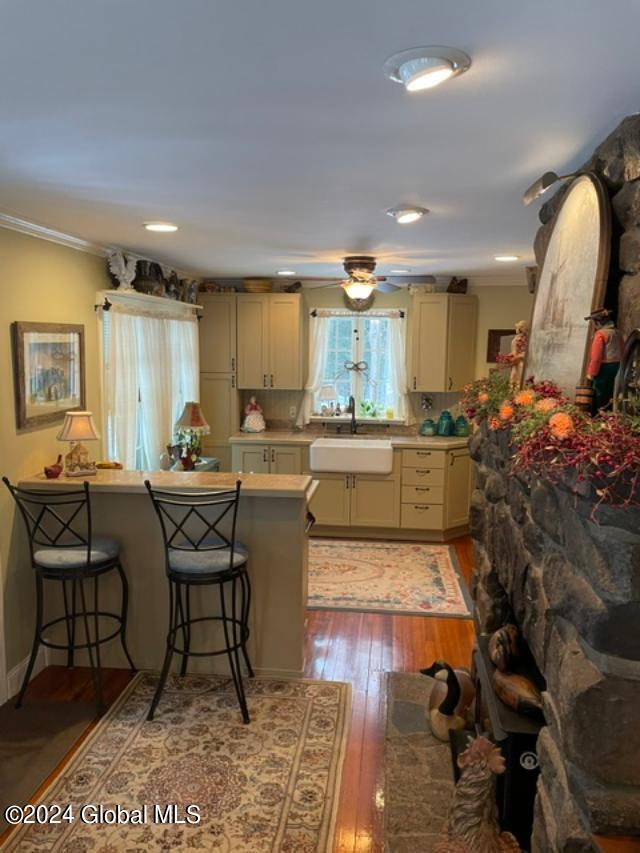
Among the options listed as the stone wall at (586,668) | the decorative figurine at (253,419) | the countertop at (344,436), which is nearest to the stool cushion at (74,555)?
the stone wall at (586,668)

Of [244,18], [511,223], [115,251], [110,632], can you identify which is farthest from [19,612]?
[511,223]

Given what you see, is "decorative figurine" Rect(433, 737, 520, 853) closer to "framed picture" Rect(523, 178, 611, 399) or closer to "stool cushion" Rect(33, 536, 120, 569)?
"framed picture" Rect(523, 178, 611, 399)

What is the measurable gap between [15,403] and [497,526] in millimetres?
2442

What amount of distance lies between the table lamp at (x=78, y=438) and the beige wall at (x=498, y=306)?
391 centimetres

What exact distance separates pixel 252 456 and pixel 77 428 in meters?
2.62

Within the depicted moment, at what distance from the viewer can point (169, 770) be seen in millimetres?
2613

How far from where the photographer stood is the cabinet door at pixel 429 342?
231 inches

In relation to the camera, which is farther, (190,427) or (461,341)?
(461,341)

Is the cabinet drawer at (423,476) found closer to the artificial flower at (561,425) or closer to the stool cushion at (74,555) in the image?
the stool cushion at (74,555)

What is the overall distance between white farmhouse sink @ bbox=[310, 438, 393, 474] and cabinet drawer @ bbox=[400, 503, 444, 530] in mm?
414

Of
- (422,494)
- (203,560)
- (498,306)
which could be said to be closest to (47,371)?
(203,560)

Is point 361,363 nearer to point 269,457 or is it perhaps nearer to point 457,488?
point 269,457

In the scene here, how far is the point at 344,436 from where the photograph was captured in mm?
6074

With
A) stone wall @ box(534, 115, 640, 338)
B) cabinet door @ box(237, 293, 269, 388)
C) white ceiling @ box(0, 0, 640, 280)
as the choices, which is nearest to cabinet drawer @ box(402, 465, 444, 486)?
cabinet door @ box(237, 293, 269, 388)
